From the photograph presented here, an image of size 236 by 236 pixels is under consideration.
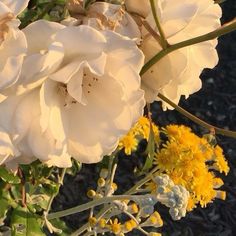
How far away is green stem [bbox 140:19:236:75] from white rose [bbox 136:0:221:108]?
0.4 inches

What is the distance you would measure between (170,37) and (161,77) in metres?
0.04

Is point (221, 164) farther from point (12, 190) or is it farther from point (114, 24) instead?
point (114, 24)

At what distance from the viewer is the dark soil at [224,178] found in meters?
2.45

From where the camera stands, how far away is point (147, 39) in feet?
2.36

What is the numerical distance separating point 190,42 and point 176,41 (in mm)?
37

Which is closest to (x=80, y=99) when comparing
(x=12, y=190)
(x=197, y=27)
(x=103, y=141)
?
(x=103, y=141)

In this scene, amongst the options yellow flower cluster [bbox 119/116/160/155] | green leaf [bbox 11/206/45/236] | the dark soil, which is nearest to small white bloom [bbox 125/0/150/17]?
green leaf [bbox 11/206/45/236]

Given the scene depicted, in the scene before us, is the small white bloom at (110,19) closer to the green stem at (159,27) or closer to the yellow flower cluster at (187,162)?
the green stem at (159,27)

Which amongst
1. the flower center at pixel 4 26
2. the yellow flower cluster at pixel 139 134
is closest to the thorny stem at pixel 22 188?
the yellow flower cluster at pixel 139 134

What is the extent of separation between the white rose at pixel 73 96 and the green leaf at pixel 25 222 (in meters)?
0.36

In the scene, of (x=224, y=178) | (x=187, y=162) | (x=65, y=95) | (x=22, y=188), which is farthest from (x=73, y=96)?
(x=224, y=178)

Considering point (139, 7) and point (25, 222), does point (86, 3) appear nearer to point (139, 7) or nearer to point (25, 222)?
point (139, 7)

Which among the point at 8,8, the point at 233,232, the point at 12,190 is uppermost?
the point at 8,8

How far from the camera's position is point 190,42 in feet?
2.27
